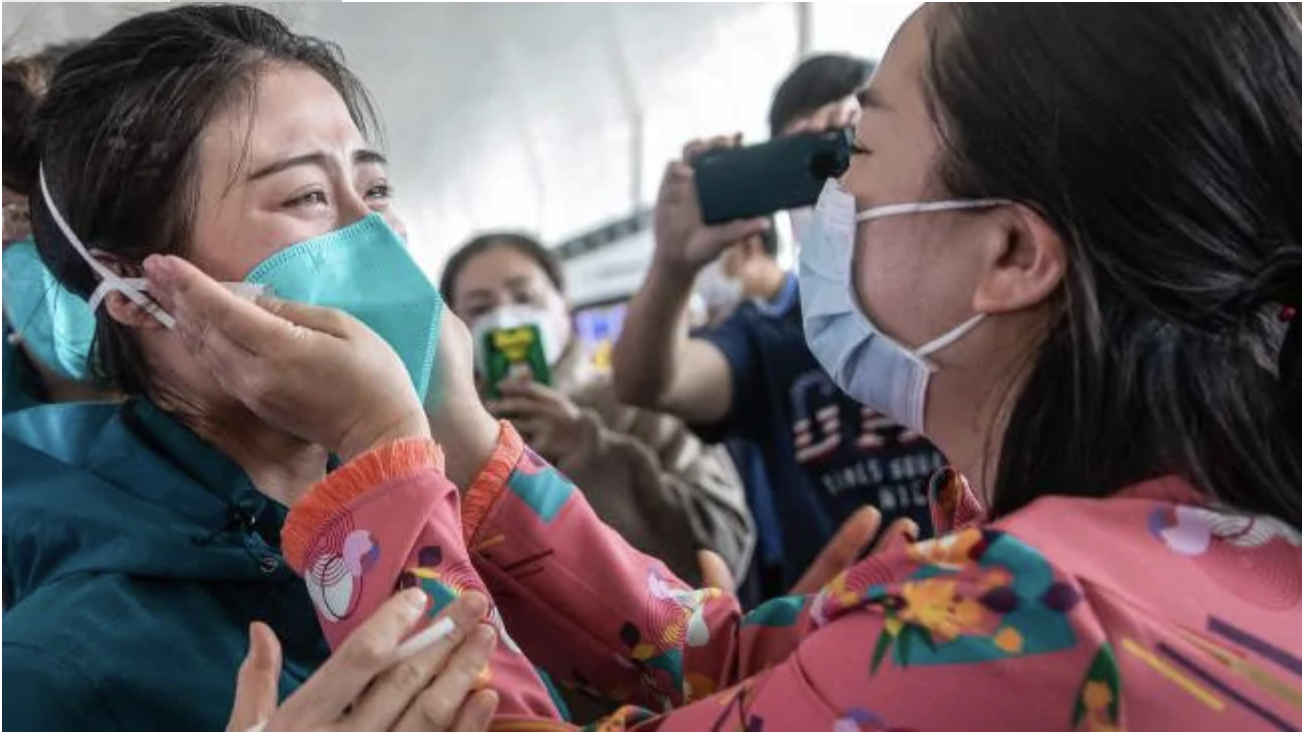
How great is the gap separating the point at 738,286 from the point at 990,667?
4.81 feet

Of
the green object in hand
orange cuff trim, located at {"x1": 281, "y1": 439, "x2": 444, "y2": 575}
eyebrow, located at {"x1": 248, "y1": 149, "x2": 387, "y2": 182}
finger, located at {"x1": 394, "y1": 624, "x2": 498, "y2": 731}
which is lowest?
the green object in hand

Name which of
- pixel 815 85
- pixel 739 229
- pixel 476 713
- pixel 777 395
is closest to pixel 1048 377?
pixel 476 713

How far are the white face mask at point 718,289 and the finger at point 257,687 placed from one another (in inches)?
55.1

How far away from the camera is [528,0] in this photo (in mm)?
1503

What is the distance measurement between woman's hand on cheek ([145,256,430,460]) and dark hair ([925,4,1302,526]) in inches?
14.5

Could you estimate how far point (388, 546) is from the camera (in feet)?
2.37

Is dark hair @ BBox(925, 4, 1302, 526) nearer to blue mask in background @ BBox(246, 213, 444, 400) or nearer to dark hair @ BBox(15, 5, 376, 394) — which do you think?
blue mask in background @ BBox(246, 213, 444, 400)

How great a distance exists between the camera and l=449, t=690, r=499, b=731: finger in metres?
0.67

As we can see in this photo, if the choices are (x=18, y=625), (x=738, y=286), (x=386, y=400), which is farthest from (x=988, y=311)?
(x=738, y=286)

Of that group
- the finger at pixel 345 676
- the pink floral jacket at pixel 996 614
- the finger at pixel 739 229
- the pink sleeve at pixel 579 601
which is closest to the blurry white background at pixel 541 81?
the finger at pixel 739 229

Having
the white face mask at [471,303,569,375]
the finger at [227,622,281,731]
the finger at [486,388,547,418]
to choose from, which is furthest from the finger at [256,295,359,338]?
the white face mask at [471,303,569,375]

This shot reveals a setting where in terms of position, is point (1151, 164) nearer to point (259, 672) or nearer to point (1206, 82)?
point (1206, 82)

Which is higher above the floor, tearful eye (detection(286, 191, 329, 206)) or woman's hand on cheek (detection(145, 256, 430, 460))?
tearful eye (detection(286, 191, 329, 206))

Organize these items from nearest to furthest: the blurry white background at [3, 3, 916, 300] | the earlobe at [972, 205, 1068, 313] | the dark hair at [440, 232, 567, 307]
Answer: the earlobe at [972, 205, 1068, 313], the blurry white background at [3, 3, 916, 300], the dark hair at [440, 232, 567, 307]
